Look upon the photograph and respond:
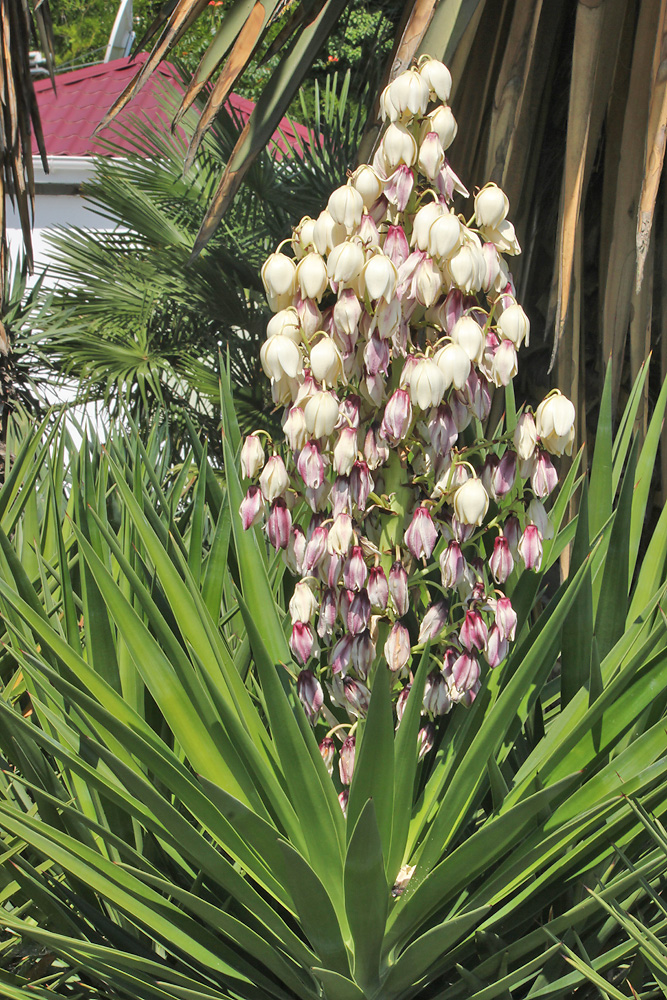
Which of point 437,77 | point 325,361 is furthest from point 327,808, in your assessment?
point 437,77

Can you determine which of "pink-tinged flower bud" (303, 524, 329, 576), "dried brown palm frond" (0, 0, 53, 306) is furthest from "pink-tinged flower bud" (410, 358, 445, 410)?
"dried brown palm frond" (0, 0, 53, 306)

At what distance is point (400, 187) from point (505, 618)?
1.84 ft

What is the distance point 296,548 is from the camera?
1.21m

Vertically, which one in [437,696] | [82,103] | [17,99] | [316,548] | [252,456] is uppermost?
[82,103]

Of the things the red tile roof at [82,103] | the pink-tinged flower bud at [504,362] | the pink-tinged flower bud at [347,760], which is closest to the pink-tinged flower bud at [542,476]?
the pink-tinged flower bud at [504,362]

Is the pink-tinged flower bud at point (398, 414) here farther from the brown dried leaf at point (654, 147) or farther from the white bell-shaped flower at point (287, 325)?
the brown dried leaf at point (654, 147)

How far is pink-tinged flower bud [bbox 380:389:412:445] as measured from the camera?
43.0 inches

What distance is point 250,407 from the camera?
187 inches

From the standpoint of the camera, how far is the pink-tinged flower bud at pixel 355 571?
111 cm

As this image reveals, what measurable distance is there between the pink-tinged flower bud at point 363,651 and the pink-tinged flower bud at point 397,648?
0.10 ft

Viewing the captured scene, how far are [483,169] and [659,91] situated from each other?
511mm

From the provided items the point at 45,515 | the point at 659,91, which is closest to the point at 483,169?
the point at 659,91

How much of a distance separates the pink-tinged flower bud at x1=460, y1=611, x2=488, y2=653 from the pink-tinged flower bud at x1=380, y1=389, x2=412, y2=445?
244mm

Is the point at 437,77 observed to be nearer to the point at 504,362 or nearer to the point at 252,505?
the point at 504,362
